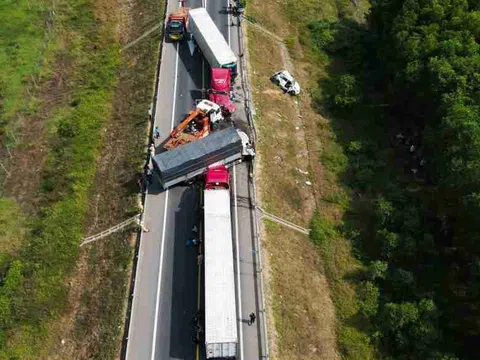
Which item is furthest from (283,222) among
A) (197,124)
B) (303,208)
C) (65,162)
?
(65,162)

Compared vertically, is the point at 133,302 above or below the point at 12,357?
above

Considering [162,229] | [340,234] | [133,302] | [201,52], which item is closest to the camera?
[133,302]

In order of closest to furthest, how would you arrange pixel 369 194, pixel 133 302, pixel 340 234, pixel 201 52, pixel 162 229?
1. pixel 133 302
2. pixel 162 229
3. pixel 340 234
4. pixel 369 194
5. pixel 201 52

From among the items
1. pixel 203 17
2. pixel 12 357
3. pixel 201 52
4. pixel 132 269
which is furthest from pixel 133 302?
pixel 203 17

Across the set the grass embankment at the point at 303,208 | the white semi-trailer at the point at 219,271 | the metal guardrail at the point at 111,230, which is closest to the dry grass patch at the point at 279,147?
the grass embankment at the point at 303,208

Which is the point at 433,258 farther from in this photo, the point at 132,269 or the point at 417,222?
the point at 132,269

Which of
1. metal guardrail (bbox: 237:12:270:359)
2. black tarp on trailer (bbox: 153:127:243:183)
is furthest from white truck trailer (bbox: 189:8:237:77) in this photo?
black tarp on trailer (bbox: 153:127:243:183)

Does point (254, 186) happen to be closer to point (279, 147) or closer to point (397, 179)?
point (279, 147)
